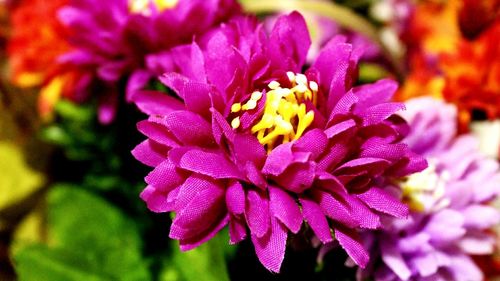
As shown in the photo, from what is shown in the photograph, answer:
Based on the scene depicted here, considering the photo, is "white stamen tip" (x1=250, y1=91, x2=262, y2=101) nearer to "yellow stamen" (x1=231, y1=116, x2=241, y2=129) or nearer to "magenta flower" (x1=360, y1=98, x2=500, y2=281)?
"yellow stamen" (x1=231, y1=116, x2=241, y2=129)

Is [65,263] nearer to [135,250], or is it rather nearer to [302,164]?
[135,250]

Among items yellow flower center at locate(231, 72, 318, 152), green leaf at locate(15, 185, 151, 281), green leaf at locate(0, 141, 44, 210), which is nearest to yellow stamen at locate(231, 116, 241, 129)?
yellow flower center at locate(231, 72, 318, 152)

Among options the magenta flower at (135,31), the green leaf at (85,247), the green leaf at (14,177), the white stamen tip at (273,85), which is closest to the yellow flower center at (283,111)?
the white stamen tip at (273,85)

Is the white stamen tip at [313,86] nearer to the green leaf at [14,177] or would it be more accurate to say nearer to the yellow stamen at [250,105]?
the yellow stamen at [250,105]

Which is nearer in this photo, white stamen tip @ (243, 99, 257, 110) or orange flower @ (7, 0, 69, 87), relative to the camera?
white stamen tip @ (243, 99, 257, 110)

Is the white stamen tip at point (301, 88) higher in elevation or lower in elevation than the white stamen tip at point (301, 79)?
lower

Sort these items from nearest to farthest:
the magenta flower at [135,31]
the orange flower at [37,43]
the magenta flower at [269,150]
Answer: the magenta flower at [269,150]
the magenta flower at [135,31]
the orange flower at [37,43]

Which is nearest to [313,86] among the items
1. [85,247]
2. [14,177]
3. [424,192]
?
[424,192]
